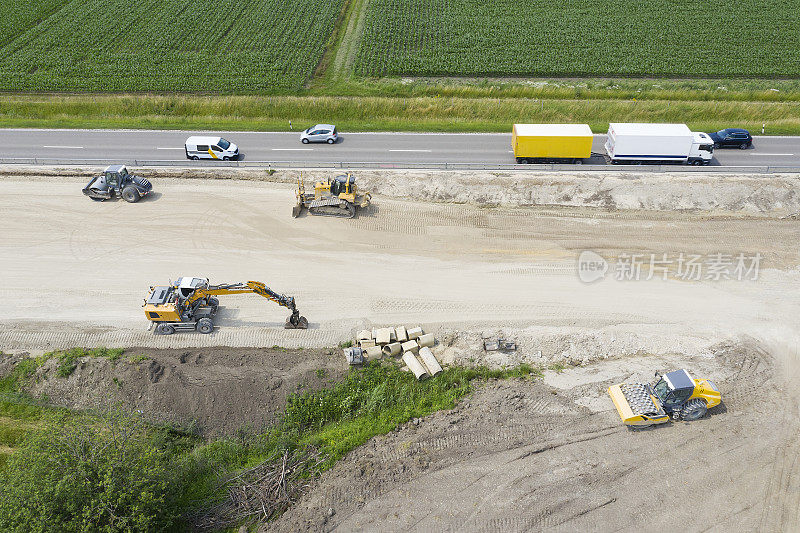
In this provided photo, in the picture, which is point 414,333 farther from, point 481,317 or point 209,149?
point 209,149

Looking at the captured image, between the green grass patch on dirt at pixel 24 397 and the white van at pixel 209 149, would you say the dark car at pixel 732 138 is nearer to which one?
the white van at pixel 209 149

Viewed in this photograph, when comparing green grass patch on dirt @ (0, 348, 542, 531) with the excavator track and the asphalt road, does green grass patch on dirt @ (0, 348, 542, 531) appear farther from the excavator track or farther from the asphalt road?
the asphalt road

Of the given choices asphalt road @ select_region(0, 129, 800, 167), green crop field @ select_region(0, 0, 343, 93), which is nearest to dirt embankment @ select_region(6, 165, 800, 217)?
asphalt road @ select_region(0, 129, 800, 167)

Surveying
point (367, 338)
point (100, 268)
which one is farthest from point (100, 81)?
point (367, 338)

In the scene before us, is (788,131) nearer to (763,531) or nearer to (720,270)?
(720,270)

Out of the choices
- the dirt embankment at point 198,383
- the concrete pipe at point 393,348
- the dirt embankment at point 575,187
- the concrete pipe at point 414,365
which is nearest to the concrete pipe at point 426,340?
the concrete pipe at point 414,365

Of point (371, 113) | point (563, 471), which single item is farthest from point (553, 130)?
point (563, 471)
